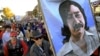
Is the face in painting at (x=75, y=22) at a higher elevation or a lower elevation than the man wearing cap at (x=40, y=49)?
higher

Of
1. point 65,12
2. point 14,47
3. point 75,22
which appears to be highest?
point 65,12

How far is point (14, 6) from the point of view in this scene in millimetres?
13469

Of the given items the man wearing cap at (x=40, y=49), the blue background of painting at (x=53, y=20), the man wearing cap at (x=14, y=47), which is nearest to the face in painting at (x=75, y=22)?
the blue background of painting at (x=53, y=20)

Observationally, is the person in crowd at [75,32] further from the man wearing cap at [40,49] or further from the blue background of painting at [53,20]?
the man wearing cap at [40,49]

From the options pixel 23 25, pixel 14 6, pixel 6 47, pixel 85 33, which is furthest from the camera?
pixel 14 6

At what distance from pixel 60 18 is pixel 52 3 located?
0.70ft

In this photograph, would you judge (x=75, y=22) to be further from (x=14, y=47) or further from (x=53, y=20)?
(x=14, y=47)

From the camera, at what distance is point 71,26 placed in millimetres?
3795

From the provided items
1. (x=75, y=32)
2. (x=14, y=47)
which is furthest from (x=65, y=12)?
(x=14, y=47)

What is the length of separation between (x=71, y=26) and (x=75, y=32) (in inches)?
3.7

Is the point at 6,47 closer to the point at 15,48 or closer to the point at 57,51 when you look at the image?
the point at 15,48

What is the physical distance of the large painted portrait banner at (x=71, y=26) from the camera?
365cm

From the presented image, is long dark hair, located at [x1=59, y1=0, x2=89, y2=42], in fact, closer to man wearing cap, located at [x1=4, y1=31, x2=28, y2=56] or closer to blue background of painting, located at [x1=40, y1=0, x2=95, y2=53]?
blue background of painting, located at [x1=40, y1=0, x2=95, y2=53]

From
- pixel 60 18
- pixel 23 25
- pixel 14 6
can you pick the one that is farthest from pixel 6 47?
pixel 14 6
